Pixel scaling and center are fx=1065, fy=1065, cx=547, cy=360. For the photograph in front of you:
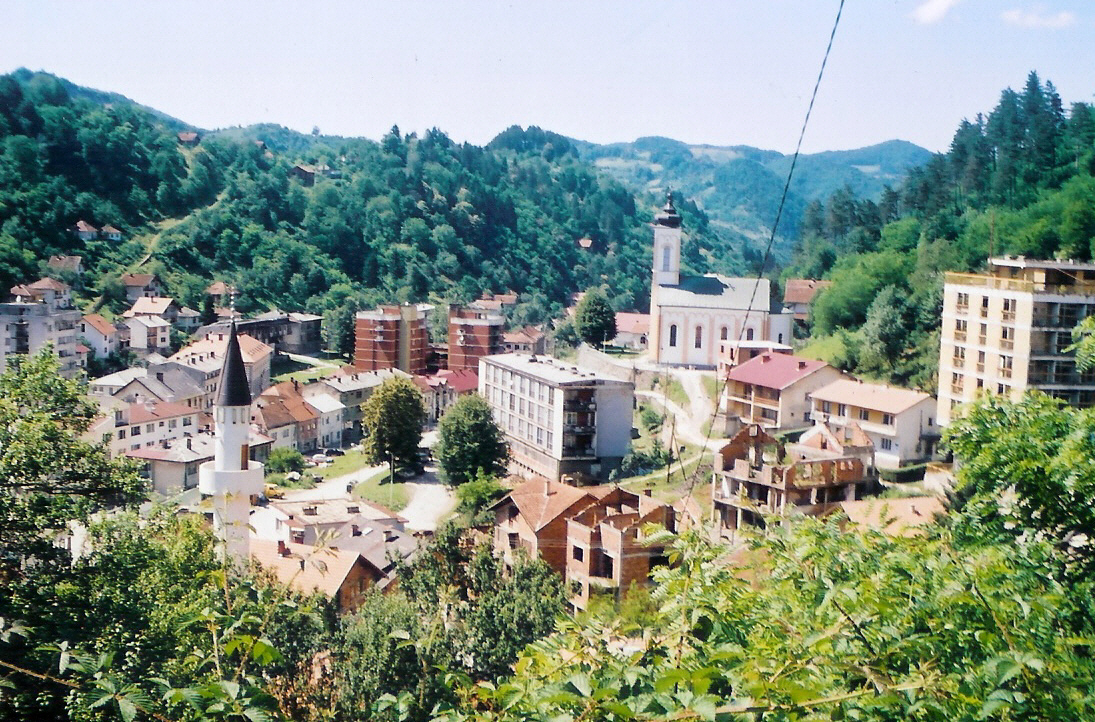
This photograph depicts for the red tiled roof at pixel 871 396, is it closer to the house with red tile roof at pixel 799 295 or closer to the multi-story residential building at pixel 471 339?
the multi-story residential building at pixel 471 339

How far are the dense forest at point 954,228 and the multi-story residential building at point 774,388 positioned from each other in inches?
80.1

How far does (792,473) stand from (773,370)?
7.72 metres

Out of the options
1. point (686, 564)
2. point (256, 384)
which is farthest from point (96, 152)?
point (686, 564)

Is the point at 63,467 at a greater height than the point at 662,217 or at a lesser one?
lesser

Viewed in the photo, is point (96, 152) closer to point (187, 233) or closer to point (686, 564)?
point (187, 233)

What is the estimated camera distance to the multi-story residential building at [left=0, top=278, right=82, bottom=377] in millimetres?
32906

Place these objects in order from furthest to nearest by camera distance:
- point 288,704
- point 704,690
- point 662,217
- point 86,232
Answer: point 86,232 < point 662,217 < point 288,704 < point 704,690

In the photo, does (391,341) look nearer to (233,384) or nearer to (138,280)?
(138,280)

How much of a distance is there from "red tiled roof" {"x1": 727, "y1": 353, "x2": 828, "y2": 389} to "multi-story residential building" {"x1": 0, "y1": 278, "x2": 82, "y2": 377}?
63.6 ft

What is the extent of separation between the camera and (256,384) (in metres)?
37.7

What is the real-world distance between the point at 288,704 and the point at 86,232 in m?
48.7

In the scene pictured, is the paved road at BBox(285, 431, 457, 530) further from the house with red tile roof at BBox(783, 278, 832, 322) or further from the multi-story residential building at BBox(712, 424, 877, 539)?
the house with red tile roof at BBox(783, 278, 832, 322)

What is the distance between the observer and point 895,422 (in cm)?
2098

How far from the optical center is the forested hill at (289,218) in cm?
5059
